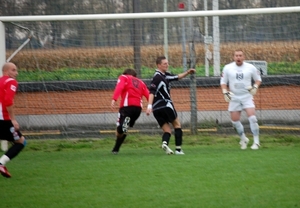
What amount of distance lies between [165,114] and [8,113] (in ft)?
11.3

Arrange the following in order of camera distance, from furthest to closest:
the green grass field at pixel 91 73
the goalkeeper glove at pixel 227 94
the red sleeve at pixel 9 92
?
1. the green grass field at pixel 91 73
2. the goalkeeper glove at pixel 227 94
3. the red sleeve at pixel 9 92

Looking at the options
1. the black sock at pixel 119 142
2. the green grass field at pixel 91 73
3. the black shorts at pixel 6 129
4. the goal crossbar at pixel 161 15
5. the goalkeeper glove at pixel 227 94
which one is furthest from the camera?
the green grass field at pixel 91 73

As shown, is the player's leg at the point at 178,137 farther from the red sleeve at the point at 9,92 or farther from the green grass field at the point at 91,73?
the red sleeve at the point at 9,92

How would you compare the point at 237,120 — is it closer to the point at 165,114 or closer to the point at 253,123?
the point at 253,123

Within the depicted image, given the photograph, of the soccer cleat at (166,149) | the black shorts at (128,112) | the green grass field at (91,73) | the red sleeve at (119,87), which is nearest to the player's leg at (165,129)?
the soccer cleat at (166,149)

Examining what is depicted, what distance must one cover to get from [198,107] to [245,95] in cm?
220

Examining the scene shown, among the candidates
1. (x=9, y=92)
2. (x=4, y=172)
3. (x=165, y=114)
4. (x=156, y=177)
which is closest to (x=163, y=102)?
Result: (x=165, y=114)

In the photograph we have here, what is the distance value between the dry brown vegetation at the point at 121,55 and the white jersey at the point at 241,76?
193 cm

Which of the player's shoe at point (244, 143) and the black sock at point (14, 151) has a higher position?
the black sock at point (14, 151)

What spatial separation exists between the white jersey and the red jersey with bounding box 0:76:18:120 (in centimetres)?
473

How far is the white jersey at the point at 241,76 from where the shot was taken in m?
13.5

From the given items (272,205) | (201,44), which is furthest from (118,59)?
(272,205)

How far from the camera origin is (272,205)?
792cm

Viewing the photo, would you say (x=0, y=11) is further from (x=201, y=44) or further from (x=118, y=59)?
(x=201, y=44)
